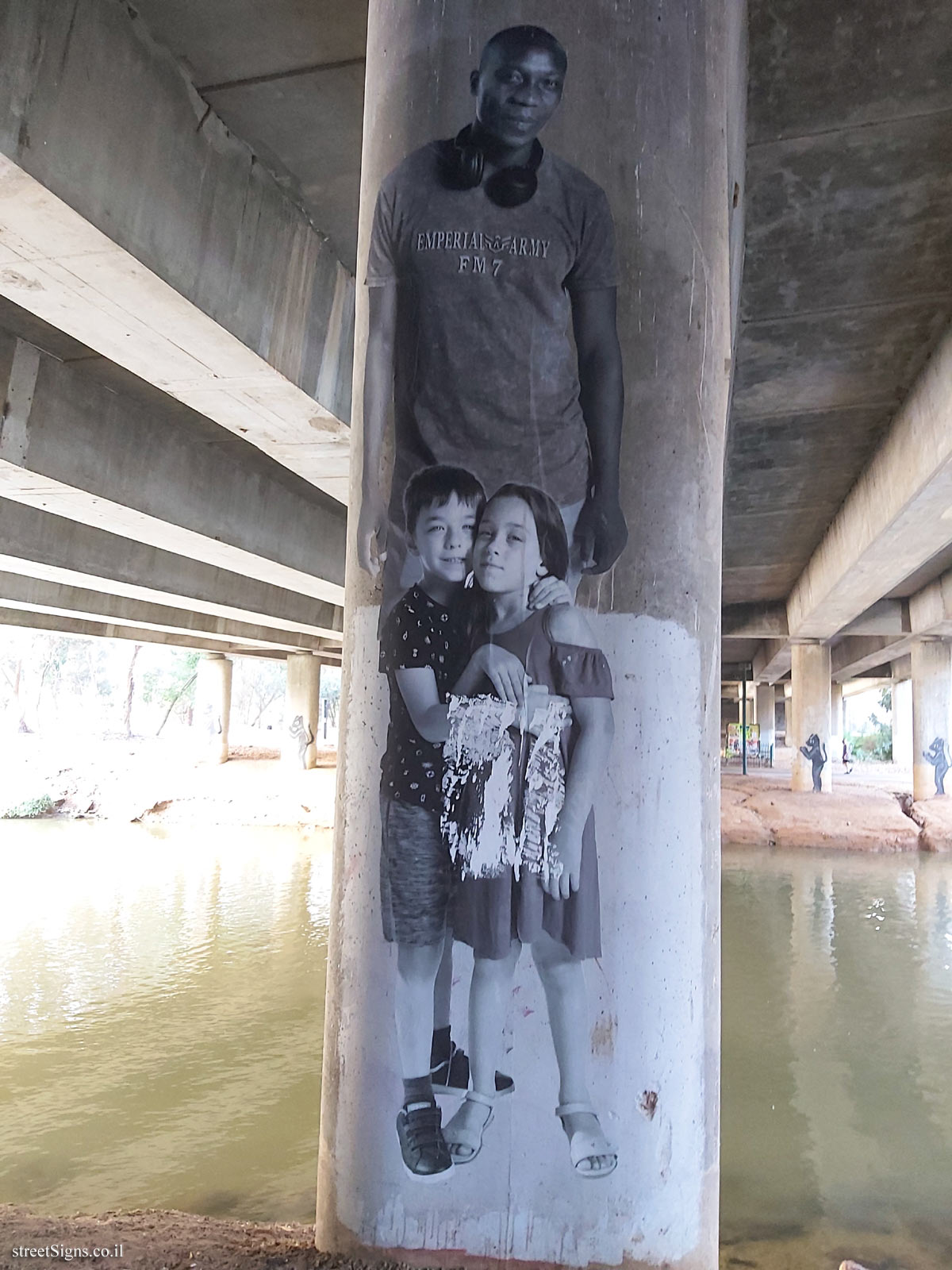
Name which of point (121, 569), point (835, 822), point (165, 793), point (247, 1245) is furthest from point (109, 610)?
point (247, 1245)

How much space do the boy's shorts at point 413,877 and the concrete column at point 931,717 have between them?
25914mm

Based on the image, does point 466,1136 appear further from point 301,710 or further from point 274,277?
point 301,710

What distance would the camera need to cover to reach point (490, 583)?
3.69m

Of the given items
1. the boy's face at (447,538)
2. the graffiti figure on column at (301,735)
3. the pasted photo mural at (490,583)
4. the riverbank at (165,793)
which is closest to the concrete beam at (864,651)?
the riverbank at (165,793)

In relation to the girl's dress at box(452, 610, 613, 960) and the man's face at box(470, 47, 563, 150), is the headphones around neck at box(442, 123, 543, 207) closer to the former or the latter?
the man's face at box(470, 47, 563, 150)

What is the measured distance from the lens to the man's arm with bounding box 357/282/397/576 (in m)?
3.88

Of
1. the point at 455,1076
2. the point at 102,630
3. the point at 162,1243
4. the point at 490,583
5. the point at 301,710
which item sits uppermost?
the point at 102,630

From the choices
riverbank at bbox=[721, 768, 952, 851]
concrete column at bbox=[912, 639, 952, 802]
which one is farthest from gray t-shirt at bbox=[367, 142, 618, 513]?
concrete column at bbox=[912, 639, 952, 802]

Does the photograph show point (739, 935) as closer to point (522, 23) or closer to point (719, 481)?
point (719, 481)

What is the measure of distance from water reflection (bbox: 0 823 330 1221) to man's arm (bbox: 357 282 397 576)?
13.8ft

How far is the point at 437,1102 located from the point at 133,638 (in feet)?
89.2

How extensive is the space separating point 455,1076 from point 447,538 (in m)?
2.09

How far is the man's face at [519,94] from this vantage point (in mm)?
3852

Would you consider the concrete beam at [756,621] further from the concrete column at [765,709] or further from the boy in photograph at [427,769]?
the concrete column at [765,709]
